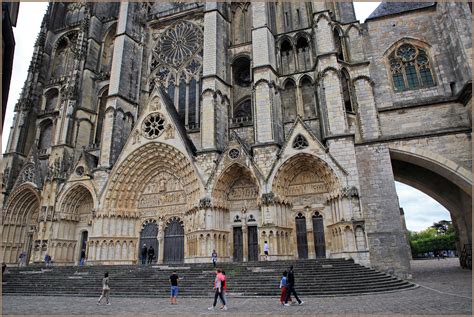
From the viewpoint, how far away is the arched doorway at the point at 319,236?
15392 millimetres

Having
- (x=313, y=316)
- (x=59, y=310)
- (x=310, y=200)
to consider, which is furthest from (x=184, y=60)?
(x=313, y=316)

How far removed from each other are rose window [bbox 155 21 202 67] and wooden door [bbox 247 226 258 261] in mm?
12413

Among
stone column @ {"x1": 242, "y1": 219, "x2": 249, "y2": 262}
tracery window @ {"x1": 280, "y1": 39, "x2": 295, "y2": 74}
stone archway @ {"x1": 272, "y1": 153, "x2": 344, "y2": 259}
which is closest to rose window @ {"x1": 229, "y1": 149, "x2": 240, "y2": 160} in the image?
stone archway @ {"x1": 272, "y1": 153, "x2": 344, "y2": 259}

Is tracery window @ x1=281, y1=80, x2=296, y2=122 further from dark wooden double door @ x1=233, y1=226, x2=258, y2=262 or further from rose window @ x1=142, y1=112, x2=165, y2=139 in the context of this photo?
rose window @ x1=142, y1=112, x2=165, y2=139

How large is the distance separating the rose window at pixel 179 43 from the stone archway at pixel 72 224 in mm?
10371

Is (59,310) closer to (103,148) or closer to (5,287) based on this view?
(5,287)

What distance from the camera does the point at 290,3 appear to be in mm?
21453

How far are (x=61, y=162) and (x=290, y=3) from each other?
17.8 meters

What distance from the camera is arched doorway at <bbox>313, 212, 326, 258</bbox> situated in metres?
15.4

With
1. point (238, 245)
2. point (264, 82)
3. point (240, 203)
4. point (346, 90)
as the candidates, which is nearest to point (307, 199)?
point (240, 203)

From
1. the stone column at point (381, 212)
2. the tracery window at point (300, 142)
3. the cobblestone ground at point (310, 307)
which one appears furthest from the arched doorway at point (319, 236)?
the cobblestone ground at point (310, 307)

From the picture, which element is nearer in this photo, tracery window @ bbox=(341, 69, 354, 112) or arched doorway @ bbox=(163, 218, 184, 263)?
tracery window @ bbox=(341, 69, 354, 112)

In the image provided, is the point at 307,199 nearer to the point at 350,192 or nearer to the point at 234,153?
the point at 350,192

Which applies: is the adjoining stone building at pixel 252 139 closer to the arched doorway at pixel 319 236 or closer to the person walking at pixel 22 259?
the arched doorway at pixel 319 236
